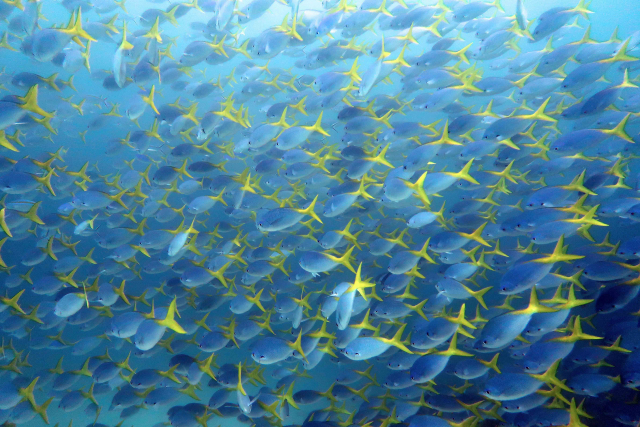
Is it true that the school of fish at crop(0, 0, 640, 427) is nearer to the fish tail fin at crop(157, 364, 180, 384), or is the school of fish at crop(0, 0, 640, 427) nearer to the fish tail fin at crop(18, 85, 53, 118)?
the fish tail fin at crop(18, 85, 53, 118)

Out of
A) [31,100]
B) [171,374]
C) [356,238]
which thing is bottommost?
[171,374]

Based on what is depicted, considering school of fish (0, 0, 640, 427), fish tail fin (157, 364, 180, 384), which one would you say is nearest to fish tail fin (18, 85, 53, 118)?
school of fish (0, 0, 640, 427)

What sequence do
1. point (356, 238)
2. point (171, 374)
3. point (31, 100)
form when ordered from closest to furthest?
point (31, 100), point (171, 374), point (356, 238)

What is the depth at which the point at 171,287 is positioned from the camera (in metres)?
4.72

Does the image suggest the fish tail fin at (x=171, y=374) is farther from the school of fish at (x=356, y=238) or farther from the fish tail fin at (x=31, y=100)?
the fish tail fin at (x=31, y=100)

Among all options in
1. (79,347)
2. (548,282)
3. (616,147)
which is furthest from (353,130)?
(79,347)

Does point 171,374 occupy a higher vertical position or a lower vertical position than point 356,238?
lower

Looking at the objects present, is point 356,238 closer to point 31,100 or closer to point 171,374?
point 171,374

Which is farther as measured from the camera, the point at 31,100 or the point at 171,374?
the point at 171,374

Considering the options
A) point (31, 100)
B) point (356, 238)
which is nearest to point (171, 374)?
point (356, 238)

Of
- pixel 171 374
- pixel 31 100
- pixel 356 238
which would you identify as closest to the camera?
pixel 31 100

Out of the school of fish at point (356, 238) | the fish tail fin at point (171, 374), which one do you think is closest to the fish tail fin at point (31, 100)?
the school of fish at point (356, 238)

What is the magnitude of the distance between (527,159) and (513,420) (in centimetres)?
332

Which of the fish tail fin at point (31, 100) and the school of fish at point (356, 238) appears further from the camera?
the school of fish at point (356, 238)
